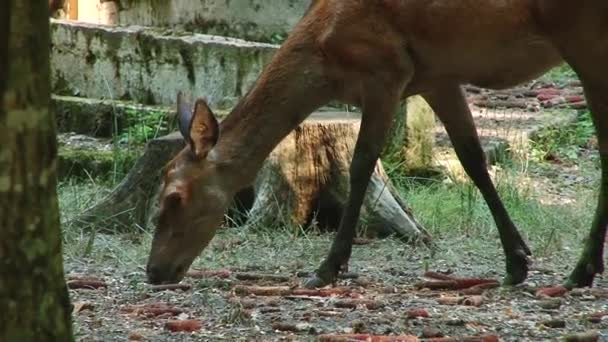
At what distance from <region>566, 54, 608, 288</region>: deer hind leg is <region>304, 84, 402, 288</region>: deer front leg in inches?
39.8

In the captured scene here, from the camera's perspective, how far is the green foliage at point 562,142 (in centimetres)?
1252

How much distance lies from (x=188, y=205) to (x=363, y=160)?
3.15ft

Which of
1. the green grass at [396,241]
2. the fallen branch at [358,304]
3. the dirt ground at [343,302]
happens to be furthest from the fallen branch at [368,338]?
the green grass at [396,241]

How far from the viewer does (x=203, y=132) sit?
706cm

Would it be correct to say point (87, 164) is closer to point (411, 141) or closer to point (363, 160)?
point (411, 141)

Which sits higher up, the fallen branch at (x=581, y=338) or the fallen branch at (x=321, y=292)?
the fallen branch at (x=581, y=338)

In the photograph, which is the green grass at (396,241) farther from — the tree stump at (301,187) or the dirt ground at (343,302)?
the tree stump at (301,187)

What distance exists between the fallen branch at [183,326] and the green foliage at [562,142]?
7.30 meters

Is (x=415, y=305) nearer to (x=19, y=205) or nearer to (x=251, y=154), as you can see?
(x=251, y=154)

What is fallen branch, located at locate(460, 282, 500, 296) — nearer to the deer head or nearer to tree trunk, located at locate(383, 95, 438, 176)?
the deer head

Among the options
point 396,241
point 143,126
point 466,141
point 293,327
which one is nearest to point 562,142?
point 143,126

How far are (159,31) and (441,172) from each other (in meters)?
3.10

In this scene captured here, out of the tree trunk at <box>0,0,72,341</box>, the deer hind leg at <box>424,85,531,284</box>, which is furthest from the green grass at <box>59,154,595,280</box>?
the tree trunk at <box>0,0,72,341</box>

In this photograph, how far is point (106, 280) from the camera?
723cm
